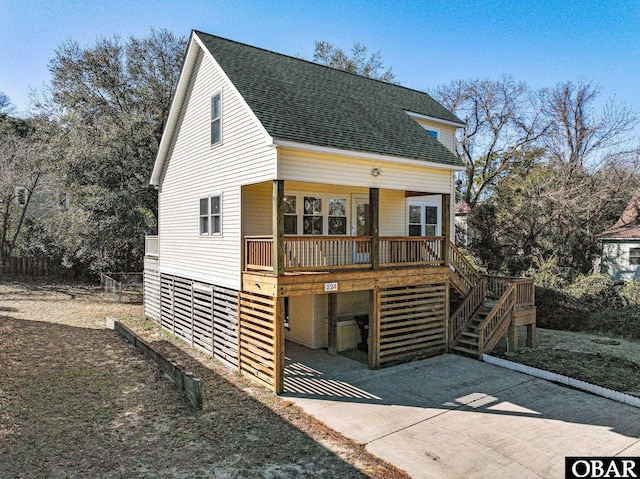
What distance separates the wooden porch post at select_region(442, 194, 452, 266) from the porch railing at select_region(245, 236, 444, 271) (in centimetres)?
12

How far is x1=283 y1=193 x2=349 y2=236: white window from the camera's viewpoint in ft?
41.8

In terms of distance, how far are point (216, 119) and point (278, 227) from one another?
15.1ft

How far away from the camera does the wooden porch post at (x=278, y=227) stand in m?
9.38

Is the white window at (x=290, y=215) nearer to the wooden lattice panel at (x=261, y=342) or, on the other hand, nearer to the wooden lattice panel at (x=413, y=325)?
the wooden lattice panel at (x=261, y=342)

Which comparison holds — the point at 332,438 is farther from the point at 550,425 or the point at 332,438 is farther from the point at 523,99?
the point at 523,99

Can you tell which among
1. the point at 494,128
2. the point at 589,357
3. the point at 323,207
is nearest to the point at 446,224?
the point at 323,207

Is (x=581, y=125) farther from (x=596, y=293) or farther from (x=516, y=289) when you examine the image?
(x=516, y=289)

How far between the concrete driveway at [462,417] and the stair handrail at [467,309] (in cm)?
154

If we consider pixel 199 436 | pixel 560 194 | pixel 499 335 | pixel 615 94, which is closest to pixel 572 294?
pixel 560 194

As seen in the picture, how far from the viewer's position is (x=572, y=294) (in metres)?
Result: 18.8

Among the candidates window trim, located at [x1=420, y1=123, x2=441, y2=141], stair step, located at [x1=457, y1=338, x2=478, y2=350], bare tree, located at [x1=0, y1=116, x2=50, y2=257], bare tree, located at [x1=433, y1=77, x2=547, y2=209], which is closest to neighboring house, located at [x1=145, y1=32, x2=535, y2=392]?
stair step, located at [x1=457, y1=338, x2=478, y2=350]

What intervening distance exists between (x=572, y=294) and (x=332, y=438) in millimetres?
15997

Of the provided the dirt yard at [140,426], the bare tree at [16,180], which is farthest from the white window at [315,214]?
the bare tree at [16,180]

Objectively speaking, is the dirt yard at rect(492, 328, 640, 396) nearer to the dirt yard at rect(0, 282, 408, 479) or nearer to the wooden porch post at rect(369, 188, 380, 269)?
the wooden porch post at rect(369, 188, 380, 269)
